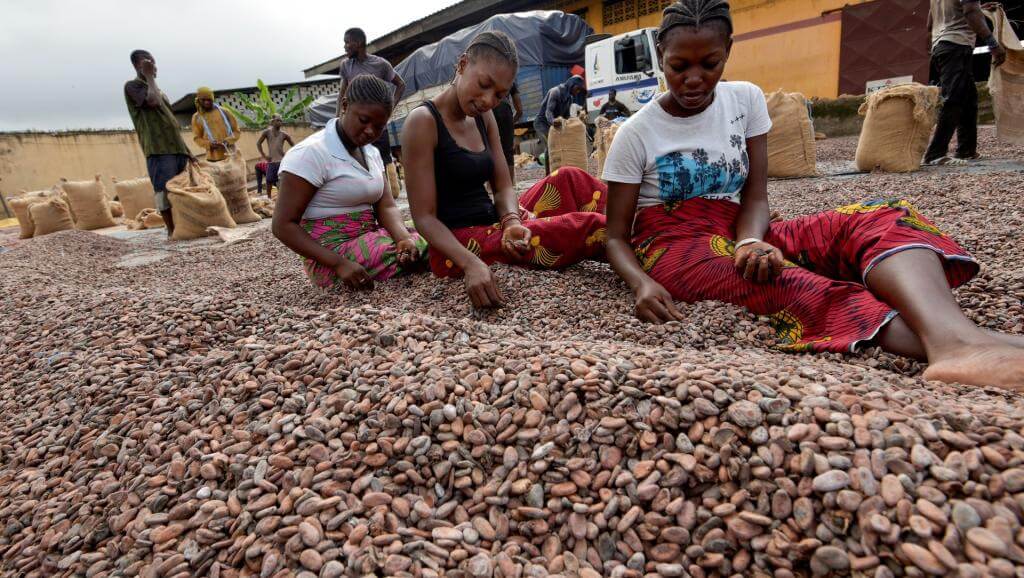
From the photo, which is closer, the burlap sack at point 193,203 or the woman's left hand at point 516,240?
the woman's left hand at point 516,240

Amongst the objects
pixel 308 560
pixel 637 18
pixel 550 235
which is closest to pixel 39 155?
pixel 637 18

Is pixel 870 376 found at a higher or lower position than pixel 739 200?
lower

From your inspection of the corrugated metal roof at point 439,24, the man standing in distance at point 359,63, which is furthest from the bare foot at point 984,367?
the corrugated metal roof at point 439,24

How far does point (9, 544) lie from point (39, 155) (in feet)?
45.1

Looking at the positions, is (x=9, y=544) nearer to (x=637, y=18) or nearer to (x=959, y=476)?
(x=959, y=476)

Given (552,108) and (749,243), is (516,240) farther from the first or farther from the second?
(552,108)

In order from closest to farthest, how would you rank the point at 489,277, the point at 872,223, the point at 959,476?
the point at 959,476, the point at 872,223, the point at 489,277

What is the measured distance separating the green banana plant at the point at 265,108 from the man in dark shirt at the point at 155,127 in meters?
11.4

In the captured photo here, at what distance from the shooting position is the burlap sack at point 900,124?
438 cm

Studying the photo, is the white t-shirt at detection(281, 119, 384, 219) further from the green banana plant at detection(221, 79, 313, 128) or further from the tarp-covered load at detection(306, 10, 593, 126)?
the green banana plant at detection(221, 79, 313, 128)

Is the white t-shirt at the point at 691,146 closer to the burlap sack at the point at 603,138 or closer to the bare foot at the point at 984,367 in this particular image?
the bare foot at the point at 984,367

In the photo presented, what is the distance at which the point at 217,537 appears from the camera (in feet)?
3.11

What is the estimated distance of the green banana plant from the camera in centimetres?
1588

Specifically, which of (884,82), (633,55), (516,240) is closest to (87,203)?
(516,240)
